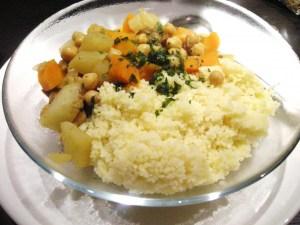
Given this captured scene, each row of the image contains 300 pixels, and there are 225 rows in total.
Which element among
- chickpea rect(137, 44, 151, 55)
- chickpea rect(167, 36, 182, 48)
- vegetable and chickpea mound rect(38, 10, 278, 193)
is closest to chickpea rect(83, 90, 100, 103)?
vegetable and chickpea mound rect(38, 10, 278, 193)

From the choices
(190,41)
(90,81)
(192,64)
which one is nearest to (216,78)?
(192,64)

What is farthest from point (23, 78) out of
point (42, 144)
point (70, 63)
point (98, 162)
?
point (98, 162)

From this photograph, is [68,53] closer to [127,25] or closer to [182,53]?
[127,25]

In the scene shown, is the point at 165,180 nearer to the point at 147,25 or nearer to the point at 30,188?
the point at 30,188

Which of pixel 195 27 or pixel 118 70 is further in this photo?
pixel 195 27

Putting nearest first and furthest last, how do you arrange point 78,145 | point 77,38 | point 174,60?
point 78,145, point 174,60, point 77,38

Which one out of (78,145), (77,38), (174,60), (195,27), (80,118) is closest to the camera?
(78,145)

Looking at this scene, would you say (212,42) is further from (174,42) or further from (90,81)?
(90,81)

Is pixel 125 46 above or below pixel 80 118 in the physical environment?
above
